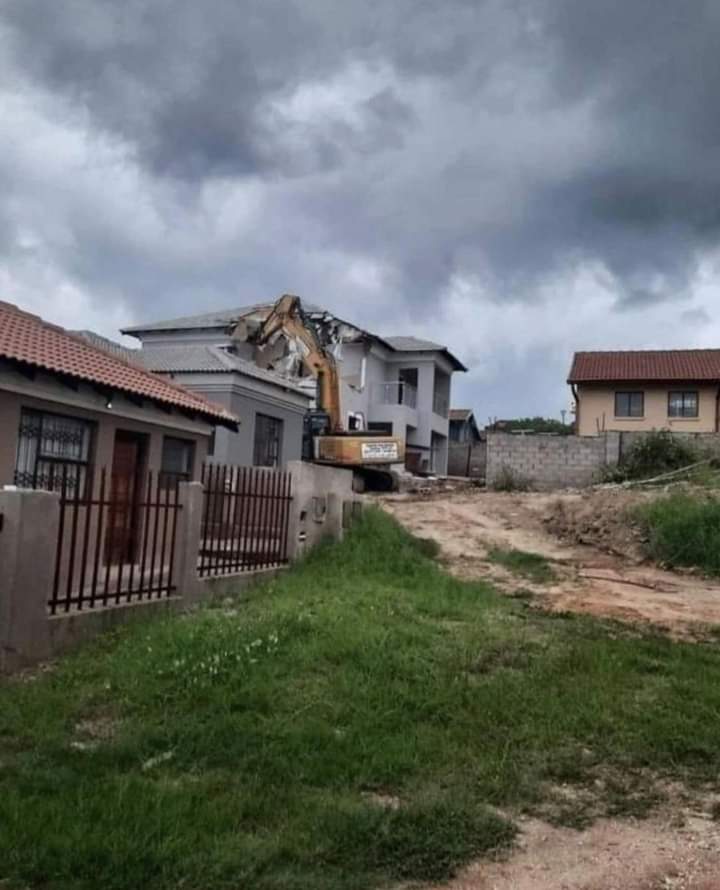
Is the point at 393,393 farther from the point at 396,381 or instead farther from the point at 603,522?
the point at 603,522

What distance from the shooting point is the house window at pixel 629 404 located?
122 ft

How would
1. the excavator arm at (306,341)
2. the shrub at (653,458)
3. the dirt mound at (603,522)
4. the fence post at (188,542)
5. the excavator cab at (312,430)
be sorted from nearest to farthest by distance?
the fence post at (188,542)
the dirt mound at (603,522)
the excavator cab at (312,430)
the shrub at (653,458)
the excavator arm at (306,341)

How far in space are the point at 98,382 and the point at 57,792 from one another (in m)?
9.24

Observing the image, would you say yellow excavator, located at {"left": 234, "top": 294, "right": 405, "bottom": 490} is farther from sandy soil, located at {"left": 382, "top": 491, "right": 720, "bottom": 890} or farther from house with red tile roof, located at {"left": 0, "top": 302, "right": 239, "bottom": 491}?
house with red tile roof, located at {"left": 0, "top": 302, "right": 239, "bottom": 491}

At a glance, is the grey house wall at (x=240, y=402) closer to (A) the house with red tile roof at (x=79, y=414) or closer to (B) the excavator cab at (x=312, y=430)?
(B) the excavator cab at (x=312, y=430)

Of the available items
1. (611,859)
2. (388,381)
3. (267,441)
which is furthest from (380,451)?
(611,859)

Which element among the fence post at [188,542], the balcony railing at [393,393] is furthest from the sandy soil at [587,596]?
the balcony railing at [393,393]

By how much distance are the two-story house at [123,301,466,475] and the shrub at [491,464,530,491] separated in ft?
23.8

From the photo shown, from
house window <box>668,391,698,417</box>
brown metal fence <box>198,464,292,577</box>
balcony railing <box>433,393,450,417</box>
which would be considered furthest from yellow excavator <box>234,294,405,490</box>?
house window <box>668,391,698,417</box>

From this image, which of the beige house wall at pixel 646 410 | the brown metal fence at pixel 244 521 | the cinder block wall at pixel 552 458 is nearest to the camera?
the brown metal fence at pixel 244 521

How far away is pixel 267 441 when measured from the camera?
22609mm

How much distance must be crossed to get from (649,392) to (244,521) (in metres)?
29.0

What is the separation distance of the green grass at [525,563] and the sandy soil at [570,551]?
0.65 feet

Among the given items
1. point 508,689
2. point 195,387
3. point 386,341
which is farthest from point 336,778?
point 386,341
